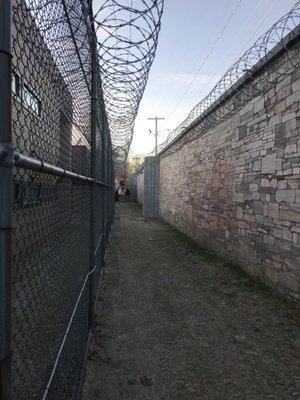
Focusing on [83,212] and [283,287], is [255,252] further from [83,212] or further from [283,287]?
[83,212]

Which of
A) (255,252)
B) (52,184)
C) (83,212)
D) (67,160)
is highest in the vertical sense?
(67,160)

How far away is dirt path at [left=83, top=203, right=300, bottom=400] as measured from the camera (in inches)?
128

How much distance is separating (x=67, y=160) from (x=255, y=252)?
5103mm

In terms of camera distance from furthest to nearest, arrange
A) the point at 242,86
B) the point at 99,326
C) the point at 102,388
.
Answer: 1. the point at 242,86
2. the point at 99,326
3. the point at 102,388

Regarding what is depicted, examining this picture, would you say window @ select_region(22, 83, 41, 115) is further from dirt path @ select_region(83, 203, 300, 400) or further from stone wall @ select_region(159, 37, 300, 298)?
stone wall @ select_region(159, 37, 300, 298)

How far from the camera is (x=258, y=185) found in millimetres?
6914

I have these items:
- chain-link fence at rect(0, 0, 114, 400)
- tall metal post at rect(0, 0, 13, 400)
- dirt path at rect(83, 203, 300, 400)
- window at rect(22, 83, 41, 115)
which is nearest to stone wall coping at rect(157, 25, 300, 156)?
chain-link fence at rect(0, 0, 114, 400)

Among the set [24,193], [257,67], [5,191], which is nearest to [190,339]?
[24,193]

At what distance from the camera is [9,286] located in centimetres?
100

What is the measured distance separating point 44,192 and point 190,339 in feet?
9.27

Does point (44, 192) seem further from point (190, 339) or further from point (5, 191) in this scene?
point (190, 339)

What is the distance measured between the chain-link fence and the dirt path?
0.44 meters

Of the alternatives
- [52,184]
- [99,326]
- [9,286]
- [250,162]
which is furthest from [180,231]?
[9,286]

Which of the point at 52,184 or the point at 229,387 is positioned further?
the point at 229,387
